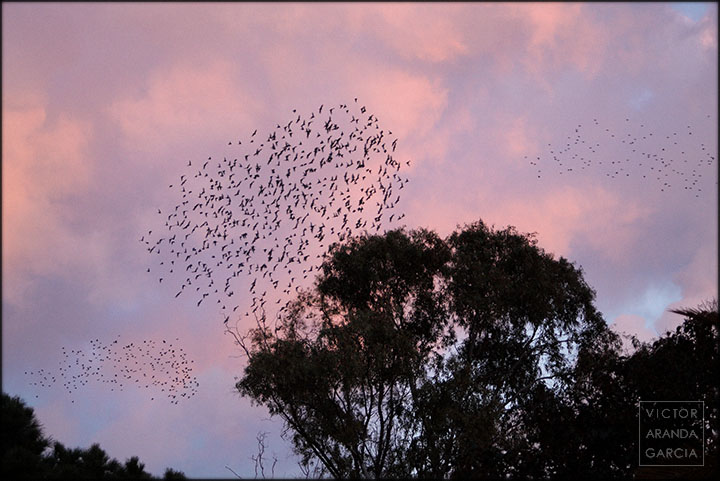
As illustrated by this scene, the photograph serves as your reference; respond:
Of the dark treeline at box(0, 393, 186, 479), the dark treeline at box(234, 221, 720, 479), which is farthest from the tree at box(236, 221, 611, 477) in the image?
the dark treeline at box(0, 393, 186, 479)

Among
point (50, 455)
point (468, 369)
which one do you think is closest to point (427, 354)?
point (468, 369)

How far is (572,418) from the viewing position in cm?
1844

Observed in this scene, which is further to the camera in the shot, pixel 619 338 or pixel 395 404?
pixel 619 338

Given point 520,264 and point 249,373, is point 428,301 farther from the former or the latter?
point 249,373

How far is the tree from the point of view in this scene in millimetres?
20891

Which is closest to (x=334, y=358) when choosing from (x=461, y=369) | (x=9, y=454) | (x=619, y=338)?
(x=461, y=369)

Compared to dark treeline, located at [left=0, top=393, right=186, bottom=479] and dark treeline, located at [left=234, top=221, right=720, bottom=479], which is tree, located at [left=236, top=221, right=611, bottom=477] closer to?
dark treeline, located at [left=234, top=221, right=720, bottom=479]

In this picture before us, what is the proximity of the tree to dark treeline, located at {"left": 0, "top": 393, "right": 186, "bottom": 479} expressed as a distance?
7.79 meters

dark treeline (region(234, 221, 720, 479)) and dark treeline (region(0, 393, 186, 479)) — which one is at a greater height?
dark treeline (region(234, 221, 720, 479))

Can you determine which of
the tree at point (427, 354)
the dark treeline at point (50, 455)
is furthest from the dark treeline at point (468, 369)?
the dark treeline at point (50, 455)

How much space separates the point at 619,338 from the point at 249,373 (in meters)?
13.9

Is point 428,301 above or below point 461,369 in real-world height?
above

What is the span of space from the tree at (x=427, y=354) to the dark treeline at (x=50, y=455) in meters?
7.79

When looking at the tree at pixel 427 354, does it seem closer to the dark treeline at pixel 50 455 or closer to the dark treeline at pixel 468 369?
the dark treeline at pixel 468 369
